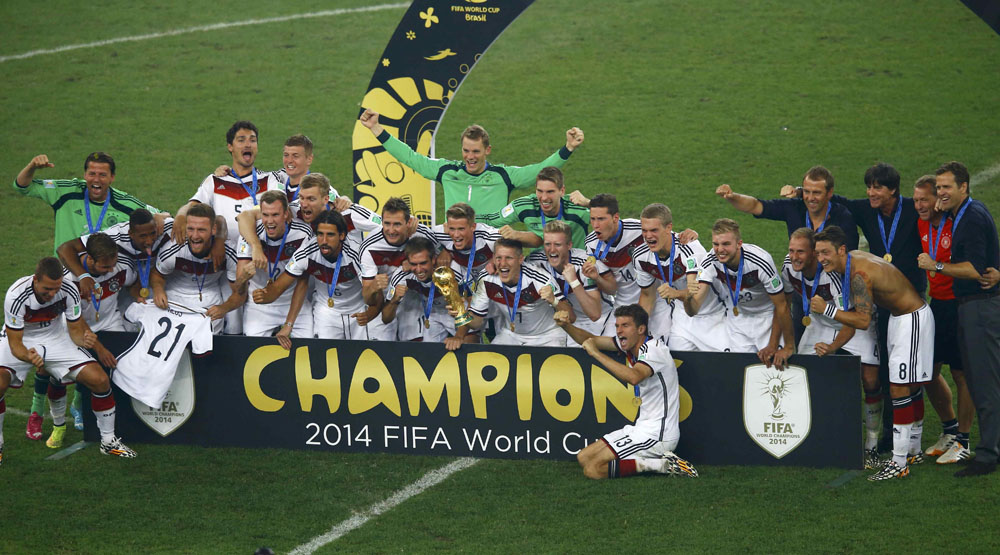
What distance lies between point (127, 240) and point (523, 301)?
274 centimetres

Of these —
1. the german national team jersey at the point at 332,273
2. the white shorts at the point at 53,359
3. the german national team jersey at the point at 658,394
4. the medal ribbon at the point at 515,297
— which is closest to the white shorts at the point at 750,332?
the german national team jersey at the point at 658,394

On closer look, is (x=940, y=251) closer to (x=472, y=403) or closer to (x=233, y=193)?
(x=472, y=403)

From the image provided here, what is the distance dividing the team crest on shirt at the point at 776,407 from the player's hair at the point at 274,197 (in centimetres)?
324

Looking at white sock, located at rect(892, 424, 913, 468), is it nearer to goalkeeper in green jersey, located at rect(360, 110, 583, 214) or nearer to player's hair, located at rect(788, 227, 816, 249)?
player's hair, located at rect(788, 227, 816, 249)

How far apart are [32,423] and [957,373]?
244 inches

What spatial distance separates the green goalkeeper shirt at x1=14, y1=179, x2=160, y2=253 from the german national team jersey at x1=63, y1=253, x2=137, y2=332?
0.35 m

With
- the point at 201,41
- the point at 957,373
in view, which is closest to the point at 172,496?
the point at 957,373

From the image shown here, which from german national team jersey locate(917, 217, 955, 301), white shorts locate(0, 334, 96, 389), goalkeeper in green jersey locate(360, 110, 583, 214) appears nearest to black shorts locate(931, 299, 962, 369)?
german national team jersey locate(917, 217, 955, 301)

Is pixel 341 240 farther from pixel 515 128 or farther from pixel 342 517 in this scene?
pixel 515 128

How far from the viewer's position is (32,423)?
27.7ft

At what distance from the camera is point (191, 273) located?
28.0 ft

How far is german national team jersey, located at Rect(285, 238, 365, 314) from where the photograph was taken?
8.32 m

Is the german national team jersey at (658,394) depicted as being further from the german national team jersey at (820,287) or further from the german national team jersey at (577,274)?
the german national team jersey at (820,287)

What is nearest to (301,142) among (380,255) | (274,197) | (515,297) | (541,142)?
(274,197)
